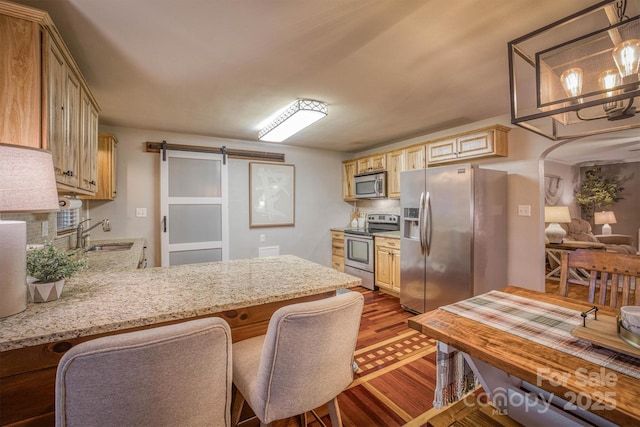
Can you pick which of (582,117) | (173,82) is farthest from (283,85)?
(582,117)

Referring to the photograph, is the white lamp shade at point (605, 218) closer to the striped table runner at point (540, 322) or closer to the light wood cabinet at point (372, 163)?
the light wood cabinet at point (372, 163)

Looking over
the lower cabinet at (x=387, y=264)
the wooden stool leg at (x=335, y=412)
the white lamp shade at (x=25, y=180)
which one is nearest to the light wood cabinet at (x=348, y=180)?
the lower cabinet at (x=387, y=264)

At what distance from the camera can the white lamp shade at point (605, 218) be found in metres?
6.41

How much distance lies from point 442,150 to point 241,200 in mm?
3008

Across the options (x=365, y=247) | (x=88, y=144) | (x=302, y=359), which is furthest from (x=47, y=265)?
(x=365, y=247)

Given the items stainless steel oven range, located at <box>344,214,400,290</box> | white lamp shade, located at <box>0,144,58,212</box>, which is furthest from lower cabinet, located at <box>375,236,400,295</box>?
white lamp shade, located at <box>0,144,58,212</box>

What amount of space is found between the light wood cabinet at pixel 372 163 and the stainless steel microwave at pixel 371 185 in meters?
0.11

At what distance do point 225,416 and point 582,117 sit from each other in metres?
1.96

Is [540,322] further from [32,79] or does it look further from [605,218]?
[605,218]

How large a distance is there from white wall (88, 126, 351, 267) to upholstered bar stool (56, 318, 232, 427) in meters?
3.68

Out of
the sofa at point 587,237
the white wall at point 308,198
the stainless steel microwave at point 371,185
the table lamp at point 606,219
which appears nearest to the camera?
the white wall at point 308,198

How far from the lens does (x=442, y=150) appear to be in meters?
3.66

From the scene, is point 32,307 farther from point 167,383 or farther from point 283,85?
point 283,85

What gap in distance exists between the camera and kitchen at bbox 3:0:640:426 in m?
3.11
